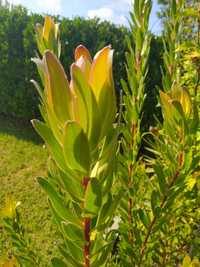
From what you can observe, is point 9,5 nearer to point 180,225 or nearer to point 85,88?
point 180,225

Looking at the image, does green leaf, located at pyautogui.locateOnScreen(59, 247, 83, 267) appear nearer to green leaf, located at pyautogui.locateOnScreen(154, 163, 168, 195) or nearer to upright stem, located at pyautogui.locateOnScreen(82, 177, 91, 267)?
upright stem, located at pyautogui.locateOnScreen(82, 177, 91, 267)

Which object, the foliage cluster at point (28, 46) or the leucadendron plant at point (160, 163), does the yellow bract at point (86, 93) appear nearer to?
the leucadendron plant at point (160, 163)

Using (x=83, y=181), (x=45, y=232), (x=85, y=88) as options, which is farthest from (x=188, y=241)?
(x=45, y=232)

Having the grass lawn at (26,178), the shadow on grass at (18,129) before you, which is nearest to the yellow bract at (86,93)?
the grass lawn at (26,178)

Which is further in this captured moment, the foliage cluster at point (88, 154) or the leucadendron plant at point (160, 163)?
the leucadendron plant at point (160, 163)

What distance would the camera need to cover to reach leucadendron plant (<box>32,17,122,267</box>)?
1.66 feet

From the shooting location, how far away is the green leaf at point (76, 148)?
0.49 metres

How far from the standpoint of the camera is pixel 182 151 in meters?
1.09

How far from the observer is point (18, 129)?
27.7 ft

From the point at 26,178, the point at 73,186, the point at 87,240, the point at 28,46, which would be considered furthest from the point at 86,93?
the point at 28,46

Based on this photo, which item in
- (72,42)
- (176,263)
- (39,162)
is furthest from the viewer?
(72,42)

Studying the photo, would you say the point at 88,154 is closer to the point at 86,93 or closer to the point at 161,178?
the point at 86,93

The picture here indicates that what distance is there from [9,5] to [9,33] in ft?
4.02

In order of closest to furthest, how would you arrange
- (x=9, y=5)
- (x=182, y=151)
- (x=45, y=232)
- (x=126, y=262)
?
(x=182, y=151) < (x=126, y=262) < (x=45, y=232) < (x=9, y=5)
